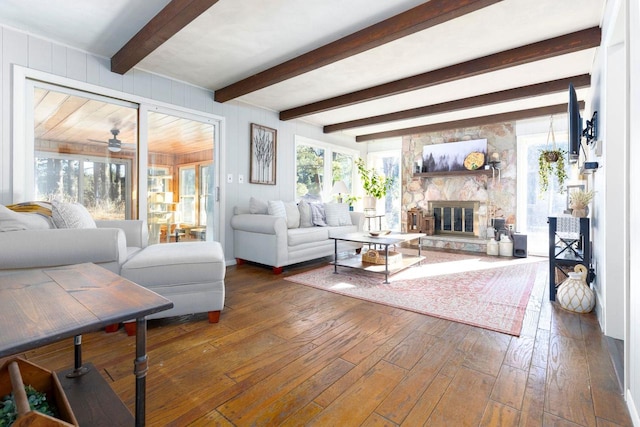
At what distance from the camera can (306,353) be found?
1.80 m

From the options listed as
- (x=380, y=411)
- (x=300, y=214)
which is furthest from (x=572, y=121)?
(x=300, y=214)

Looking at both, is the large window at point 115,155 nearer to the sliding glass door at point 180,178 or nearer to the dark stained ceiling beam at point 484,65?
the sliding glass door at point 180,178

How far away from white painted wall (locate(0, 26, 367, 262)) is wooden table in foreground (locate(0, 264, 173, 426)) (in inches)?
89.4

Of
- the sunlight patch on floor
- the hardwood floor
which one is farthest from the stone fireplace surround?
the hardwood floor

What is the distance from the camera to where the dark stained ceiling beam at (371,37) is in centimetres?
213

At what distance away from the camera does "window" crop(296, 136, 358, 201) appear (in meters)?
5.60

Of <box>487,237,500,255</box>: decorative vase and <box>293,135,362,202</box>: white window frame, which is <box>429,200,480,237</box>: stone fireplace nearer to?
<box>487,237,500,255</box>: decorative vase

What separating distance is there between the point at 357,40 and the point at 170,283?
2485 millimetres

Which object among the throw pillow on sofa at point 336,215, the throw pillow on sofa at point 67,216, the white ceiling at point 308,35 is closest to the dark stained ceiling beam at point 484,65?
the white ceiling at point 308,35

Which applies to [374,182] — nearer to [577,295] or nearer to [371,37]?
[371,37]

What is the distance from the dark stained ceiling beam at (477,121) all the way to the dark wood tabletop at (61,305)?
5.68 metres

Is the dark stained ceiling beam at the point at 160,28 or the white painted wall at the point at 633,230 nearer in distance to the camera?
the white painted wall at the point at 633,230

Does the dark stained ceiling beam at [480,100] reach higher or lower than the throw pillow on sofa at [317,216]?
higher

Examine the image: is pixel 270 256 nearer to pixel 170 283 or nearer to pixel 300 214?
pixel 300 214
